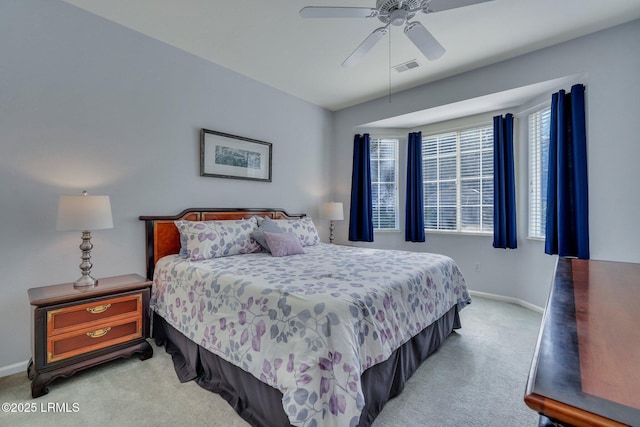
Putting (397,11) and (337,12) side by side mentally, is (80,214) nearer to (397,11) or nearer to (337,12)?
(337,12)

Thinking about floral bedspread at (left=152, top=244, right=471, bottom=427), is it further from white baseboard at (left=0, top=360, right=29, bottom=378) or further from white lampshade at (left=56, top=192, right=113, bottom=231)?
white baseboard at (left=0, top=360, right=29, bottom=378)

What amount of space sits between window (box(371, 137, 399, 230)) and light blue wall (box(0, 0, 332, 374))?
2.39 m

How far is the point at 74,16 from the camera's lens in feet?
7.92

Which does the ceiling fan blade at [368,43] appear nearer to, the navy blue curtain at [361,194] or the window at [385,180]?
the navy blue curtain at [361,194]

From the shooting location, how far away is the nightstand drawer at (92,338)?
1.99m

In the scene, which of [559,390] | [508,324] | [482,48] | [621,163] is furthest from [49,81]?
[621,163]

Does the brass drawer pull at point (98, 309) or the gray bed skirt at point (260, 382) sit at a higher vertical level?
the brass drawer pull at point (98, 309)

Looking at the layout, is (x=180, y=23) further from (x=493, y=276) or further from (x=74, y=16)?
(x=493, y=276)

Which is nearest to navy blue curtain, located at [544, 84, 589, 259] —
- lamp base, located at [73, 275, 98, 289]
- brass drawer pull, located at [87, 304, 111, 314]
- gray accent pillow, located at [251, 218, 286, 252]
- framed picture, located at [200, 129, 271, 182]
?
gray accent pillow, located at [251, 218, 286, 252]

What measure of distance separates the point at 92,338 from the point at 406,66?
4067 mm

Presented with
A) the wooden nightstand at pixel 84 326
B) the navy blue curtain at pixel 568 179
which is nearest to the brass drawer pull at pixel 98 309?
the wooden nightstand at pixel 84 326

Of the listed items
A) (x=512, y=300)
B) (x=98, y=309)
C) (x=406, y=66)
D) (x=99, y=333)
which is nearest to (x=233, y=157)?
(x=98, y=309)

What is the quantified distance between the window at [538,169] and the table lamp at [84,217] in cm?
451

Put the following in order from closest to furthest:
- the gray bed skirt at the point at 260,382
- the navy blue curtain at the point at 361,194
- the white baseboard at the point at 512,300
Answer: the gray bed skirt at the point at 260,382, the white baseboard at the point at 512,300, the navy blue curtain at the point at 361,194
